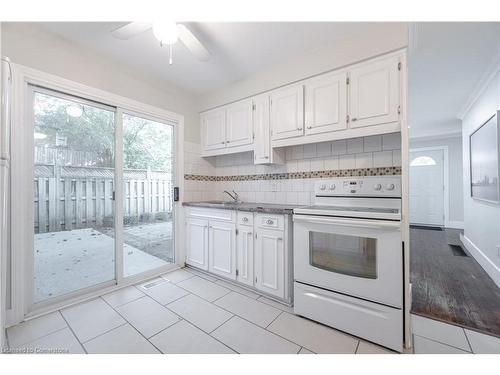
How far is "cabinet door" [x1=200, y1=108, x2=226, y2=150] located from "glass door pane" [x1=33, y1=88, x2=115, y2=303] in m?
1.10

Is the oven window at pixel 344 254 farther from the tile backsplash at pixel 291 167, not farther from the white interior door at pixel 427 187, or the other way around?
the white interior door at pixel 427 187

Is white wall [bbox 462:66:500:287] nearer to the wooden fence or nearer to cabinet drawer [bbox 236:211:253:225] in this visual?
cabinet drawer [bbox 236:211:253:225]

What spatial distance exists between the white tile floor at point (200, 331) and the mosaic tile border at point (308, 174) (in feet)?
4.05

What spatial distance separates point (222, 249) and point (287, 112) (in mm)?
1606

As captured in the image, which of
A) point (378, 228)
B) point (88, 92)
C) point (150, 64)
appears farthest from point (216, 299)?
point (150, 64)

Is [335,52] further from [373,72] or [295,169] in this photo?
[295,169]

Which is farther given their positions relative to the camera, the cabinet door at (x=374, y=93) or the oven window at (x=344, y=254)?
the cabinet door at (x=374, y=93)

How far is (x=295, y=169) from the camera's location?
8.15 feet

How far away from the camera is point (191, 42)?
1613 mm

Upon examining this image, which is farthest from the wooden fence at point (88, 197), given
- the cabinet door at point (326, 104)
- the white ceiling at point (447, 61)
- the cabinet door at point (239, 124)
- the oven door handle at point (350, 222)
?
the white ceiling at point (447, 61)

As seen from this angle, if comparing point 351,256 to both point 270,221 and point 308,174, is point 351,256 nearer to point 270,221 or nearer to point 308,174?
point 270,221

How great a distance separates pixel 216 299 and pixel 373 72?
2.38m

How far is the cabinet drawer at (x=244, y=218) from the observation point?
2113mm

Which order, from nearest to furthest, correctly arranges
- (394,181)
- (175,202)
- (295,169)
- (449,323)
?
1. (449,323)
2. (394,181)
3. (295,169)
4. (175,202)
